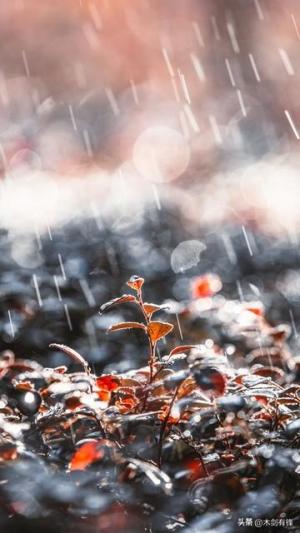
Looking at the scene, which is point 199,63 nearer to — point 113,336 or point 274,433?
point 113,336

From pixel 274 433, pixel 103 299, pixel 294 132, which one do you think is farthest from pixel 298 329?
pixel 294 132

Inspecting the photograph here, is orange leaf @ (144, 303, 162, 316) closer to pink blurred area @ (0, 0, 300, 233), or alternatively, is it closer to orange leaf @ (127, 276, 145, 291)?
orange leaf @ (127, 276, 145, 291)

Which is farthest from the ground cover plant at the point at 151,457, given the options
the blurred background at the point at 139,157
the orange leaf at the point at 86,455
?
the blurred background at the point at 139,157

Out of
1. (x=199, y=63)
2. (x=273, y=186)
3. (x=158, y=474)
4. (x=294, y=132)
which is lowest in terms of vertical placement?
(x=158, y=474)

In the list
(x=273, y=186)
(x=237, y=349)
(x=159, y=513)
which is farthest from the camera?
(x=273, y=186)

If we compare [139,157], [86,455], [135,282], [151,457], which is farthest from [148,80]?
[86,455]

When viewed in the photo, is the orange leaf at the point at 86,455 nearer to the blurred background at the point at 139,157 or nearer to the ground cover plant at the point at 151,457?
the ground cover plant at the point at 151,457
